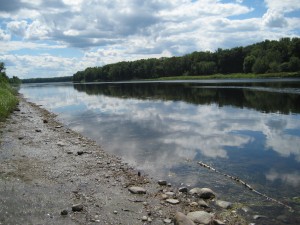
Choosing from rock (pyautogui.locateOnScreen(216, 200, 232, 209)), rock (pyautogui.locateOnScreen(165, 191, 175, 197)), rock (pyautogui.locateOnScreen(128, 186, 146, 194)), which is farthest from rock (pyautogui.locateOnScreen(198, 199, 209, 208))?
rock (pyautogui.locateOnScreen(128, 186, 146, 194))

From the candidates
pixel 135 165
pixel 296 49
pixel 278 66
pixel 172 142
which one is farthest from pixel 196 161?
pixel 296 49

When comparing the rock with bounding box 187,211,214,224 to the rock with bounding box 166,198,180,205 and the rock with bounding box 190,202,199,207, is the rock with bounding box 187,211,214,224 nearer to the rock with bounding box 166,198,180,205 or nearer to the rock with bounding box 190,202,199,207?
the rock with bounding box 190,202,199,207

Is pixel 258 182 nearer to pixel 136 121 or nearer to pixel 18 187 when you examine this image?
pixel 18 187

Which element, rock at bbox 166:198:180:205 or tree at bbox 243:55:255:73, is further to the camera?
tree at bbox 243:55:255:73

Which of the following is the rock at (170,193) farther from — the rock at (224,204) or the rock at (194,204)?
the rock at (224,204)

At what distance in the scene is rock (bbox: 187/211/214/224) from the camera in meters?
10.9

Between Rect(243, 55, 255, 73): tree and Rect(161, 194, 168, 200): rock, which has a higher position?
Rect(243, 55, 255, 73): tree

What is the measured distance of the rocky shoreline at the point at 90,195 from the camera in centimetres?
1105

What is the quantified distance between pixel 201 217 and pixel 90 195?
4.62 m

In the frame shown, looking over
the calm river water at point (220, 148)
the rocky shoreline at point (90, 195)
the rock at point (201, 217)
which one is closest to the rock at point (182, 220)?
the rocky shoreline at point (90, 195)

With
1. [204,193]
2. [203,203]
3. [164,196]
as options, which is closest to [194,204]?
[203,203]

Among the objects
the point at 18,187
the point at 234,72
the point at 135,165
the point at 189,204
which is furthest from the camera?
the point at 234,72

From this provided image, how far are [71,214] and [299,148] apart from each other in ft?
53.7

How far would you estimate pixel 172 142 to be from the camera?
24.8 meters
